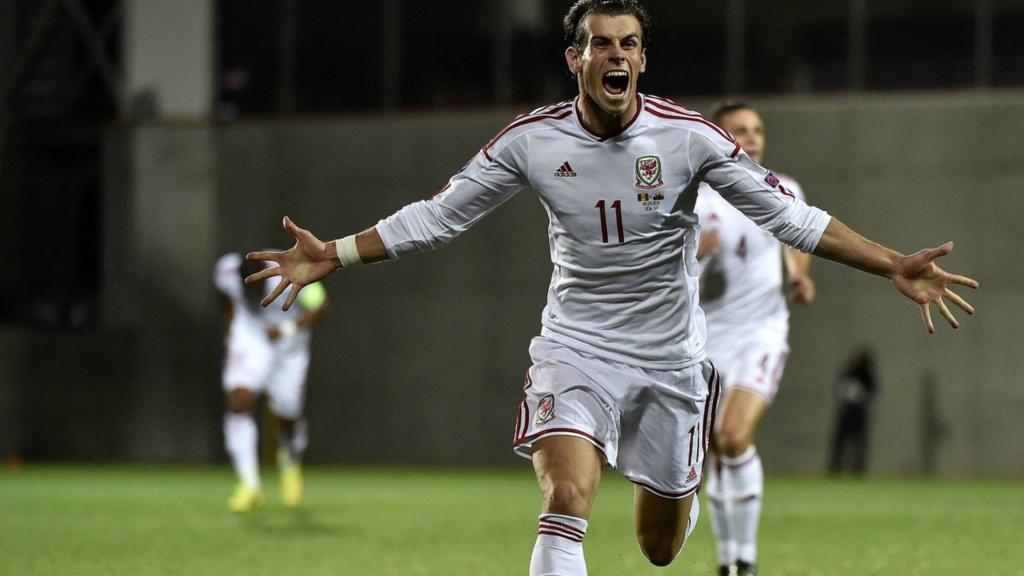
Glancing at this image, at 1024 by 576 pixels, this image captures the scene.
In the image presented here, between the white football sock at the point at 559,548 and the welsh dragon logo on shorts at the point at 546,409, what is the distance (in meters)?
0.46

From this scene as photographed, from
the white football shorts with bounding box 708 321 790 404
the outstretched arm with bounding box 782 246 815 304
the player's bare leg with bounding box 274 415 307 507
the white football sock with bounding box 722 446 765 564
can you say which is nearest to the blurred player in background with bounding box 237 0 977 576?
the white football sock with bounding box 722 446 765 564

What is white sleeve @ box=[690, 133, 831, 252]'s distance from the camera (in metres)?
5.95

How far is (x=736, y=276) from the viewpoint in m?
9.02

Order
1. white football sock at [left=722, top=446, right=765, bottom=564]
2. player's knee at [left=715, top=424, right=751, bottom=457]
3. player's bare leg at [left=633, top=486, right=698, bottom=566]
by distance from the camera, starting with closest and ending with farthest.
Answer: player's bare leg at [left=633, top=486, right=698, bottom=566] < white football sock at [left=722, top=446, right=765, bottom=564] < player's knee at [left=715, top=424, right=751, bottom=457]

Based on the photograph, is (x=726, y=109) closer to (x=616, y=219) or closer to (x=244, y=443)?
(x=616, y=219)

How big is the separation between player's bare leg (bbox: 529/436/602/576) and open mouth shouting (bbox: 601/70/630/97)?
4.21 feet

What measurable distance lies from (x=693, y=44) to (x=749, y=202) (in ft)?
60.1

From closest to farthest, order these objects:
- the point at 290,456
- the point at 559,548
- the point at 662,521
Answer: the point at 559,548 → the point at 662,521 → the point at 290,456

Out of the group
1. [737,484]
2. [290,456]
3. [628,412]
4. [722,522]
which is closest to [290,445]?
[290,456]

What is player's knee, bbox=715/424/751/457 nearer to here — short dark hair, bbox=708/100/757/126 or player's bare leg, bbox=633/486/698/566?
short dark hair, bbox=708/100/757/126

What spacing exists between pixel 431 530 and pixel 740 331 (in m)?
4.70

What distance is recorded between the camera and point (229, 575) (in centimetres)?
935

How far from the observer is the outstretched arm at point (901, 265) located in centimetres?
580

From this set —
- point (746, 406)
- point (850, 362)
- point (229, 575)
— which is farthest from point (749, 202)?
point (850, 362)
